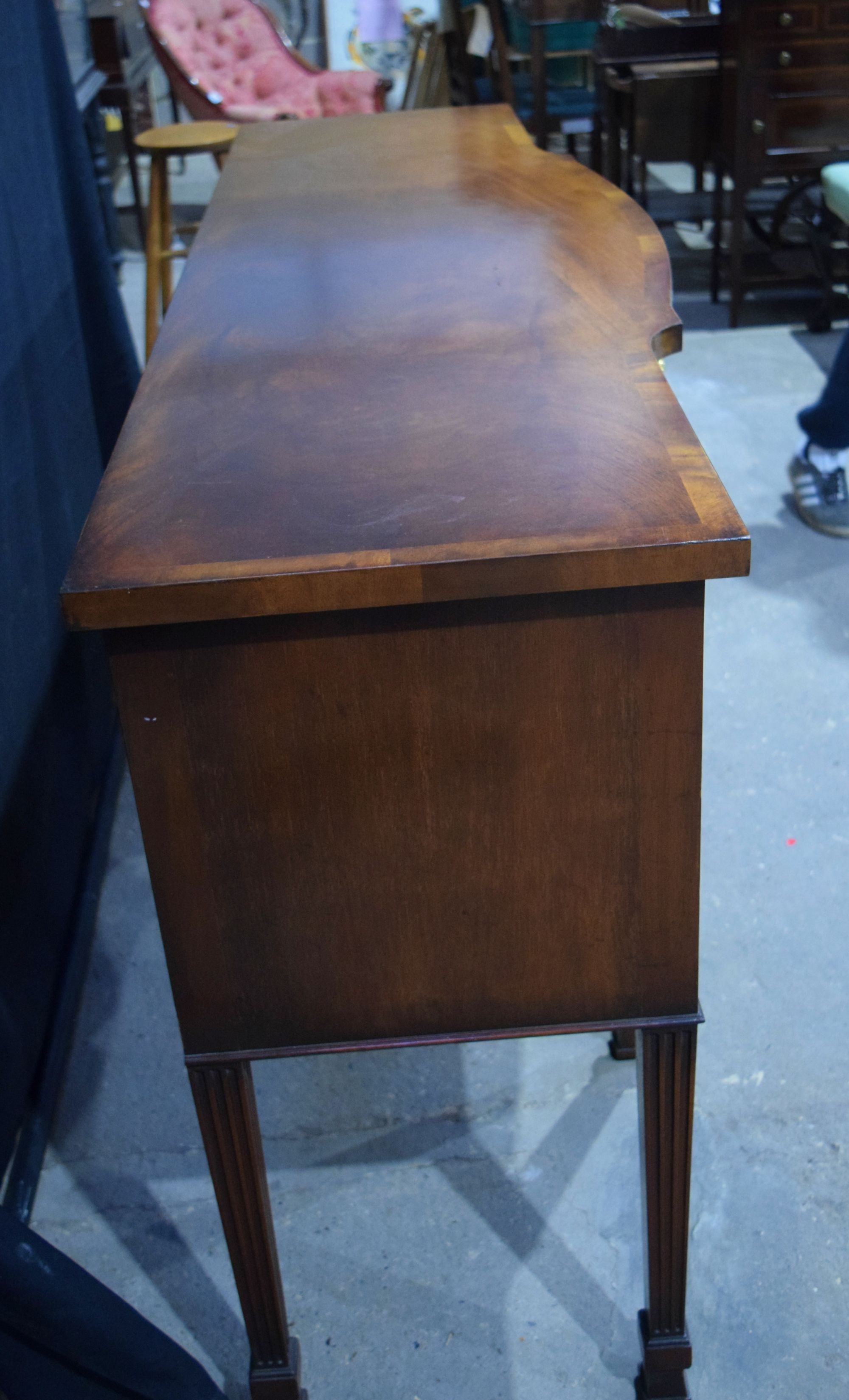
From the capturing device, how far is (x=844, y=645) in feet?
6.98

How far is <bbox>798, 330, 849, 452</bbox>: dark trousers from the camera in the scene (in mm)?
2361

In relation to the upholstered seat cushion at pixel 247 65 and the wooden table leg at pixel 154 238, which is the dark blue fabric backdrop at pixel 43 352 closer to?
the wooden table leg at pixel 154 238

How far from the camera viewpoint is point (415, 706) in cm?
80

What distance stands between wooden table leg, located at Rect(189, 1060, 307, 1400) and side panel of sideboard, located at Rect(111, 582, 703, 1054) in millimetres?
52

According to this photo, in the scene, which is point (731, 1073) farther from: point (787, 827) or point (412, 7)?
point (412, 7)

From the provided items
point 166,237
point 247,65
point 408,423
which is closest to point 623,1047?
point 408,423

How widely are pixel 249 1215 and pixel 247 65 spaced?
4.59 metres

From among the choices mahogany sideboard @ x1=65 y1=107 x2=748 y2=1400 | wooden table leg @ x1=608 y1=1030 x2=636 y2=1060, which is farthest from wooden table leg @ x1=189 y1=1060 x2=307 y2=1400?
wooden table leg @ x1=608 y1=1030 x2=636 y2=1060

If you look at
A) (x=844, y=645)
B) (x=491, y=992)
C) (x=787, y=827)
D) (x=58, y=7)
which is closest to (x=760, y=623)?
(x=844, y=645)

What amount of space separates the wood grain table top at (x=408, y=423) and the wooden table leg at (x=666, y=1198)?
15.7 inches

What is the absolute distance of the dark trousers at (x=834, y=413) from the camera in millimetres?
2361

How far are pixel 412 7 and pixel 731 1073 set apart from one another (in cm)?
589

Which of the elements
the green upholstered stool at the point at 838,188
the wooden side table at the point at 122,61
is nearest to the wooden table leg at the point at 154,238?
the wooden side table at the point at 122,61

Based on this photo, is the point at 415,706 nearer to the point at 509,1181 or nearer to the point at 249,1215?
the point at 249,1215
